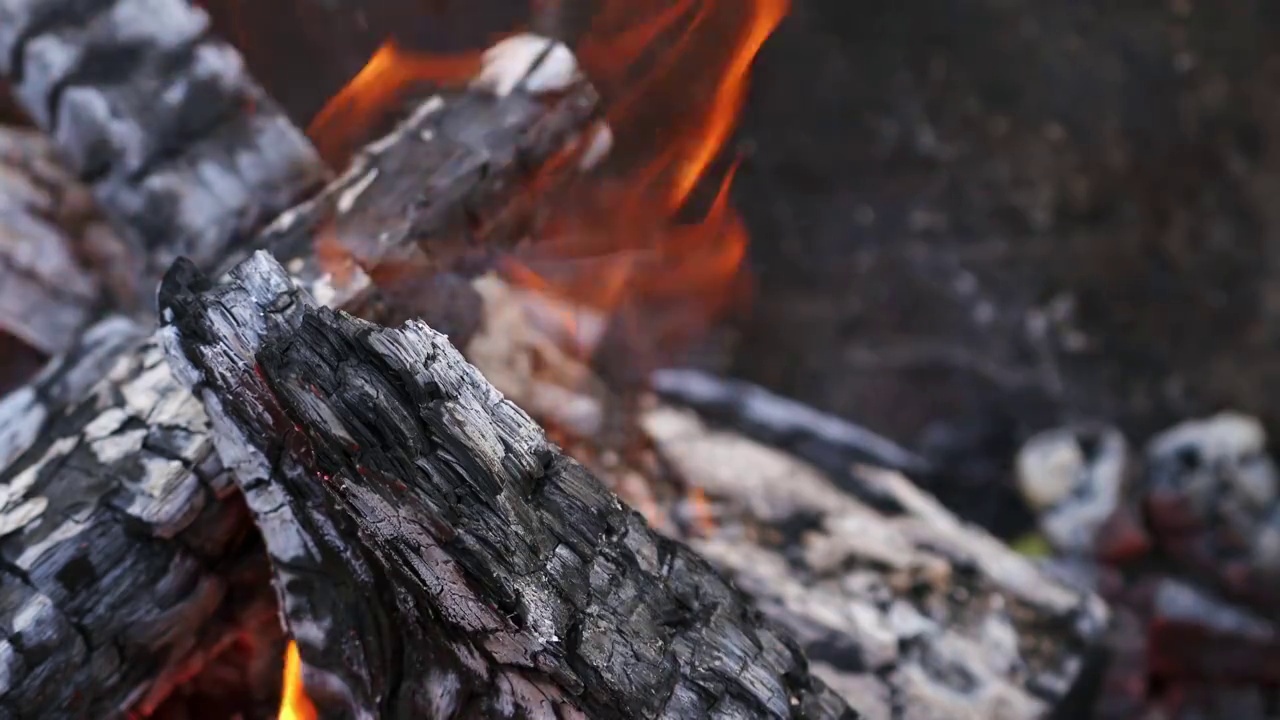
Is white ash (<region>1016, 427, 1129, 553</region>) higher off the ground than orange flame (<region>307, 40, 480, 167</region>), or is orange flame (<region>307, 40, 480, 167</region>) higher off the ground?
orange flame (<region>307, 40, 480, 167</region>)

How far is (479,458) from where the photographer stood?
1199mm

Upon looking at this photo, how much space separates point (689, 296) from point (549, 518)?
90.0 inches

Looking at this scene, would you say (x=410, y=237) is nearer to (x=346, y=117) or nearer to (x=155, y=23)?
(x=346, y=117)

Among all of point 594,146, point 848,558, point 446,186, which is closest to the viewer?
point 446,186

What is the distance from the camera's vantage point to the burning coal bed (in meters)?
1.25

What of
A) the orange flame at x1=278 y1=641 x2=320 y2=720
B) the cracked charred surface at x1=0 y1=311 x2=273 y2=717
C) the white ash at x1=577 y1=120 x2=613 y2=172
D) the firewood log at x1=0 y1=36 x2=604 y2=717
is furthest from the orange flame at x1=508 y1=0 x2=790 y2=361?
the orange flame at x1=278 y1=641 x2=320 y2=720

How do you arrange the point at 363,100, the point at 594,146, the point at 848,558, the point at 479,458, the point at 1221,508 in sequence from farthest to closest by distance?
the point at 1221,508
the point at 848,558
the point at 363,100
the point at 594,146
the point at 479,458

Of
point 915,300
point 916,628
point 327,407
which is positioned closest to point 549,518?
point 327,407

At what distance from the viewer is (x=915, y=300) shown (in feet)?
12.0

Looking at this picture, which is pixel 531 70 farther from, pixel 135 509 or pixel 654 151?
pixel 135 509

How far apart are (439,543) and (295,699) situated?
1.99 ft

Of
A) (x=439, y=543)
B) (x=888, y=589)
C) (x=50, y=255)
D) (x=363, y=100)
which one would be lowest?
(x=888, y=589)

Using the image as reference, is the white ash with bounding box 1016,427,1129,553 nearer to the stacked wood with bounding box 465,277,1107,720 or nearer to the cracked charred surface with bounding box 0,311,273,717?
the stacked wood with bounding box 465,277,1107,720

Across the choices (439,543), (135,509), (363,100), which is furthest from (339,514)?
(363,100)
